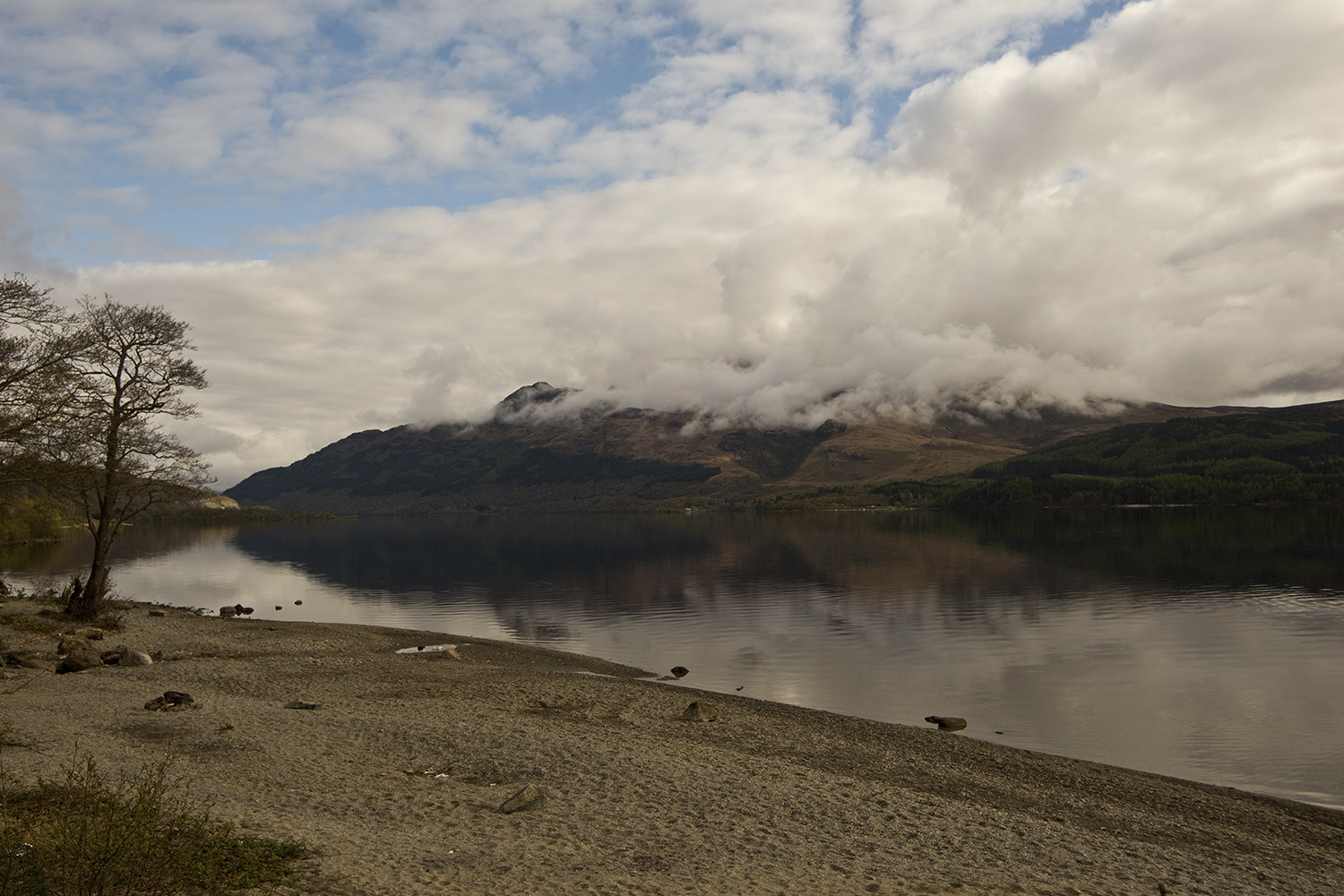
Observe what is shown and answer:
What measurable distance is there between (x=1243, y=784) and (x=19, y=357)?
43.9 metres

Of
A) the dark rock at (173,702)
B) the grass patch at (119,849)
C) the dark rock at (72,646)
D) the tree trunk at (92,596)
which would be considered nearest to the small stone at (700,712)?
the dark rock at (173,702)

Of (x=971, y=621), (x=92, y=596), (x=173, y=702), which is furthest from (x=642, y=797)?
(x=971, y=621)

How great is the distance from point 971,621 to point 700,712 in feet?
128

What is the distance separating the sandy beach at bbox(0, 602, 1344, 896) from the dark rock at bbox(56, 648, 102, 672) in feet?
2.02

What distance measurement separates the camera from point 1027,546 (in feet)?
460

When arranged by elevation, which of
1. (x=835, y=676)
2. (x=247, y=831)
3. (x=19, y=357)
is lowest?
(x=835, y=676)

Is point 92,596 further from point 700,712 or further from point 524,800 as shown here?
point 524,800

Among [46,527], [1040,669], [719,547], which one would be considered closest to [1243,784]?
[1040,669]

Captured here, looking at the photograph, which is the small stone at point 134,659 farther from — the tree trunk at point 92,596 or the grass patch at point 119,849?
the grass patch at point 119,849

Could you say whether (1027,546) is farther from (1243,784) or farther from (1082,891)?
(1082,891)

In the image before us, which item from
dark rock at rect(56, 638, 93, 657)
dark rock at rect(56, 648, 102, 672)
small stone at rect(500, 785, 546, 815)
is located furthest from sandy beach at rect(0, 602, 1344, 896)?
dark rock at rect(56, 638, 93, 657)

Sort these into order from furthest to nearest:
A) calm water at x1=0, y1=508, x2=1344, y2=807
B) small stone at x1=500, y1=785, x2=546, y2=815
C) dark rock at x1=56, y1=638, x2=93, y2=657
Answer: calm water at x1=0, y1=508, x2=1344, y2=807 → dark rock at x1=56, y1=638, x2=93, y2=657 → small stone at x1=500, y1=785, x2=546, y2=815

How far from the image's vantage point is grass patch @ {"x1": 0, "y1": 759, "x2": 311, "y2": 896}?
10.2 metres

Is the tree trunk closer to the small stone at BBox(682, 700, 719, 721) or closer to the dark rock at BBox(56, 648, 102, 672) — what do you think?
the dark rock at BBox(56, 648, 102, 672)
